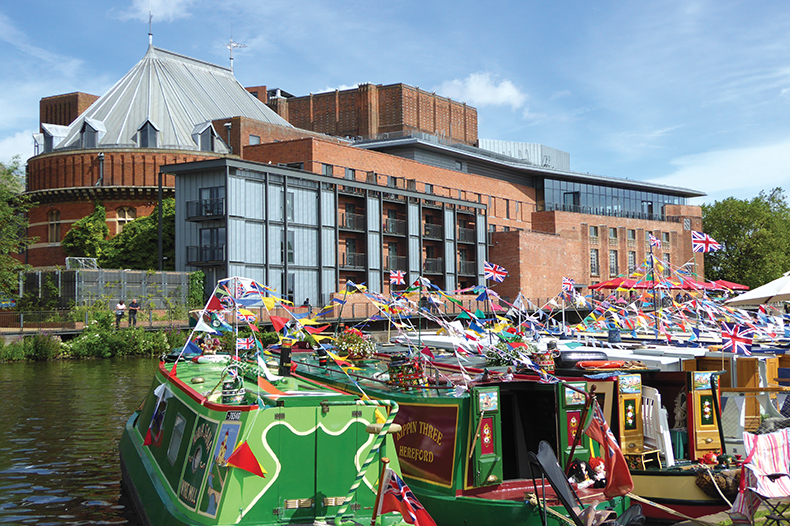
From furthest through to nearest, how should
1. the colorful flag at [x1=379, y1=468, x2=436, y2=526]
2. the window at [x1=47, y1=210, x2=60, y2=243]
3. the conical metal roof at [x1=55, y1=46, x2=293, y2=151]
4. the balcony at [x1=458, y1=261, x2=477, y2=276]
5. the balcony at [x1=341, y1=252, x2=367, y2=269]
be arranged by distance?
1. the balcony at [x1=458, y1=261, x2=477, y2=276]
2. the conical metal roof at [x1=55, y1=46, x2=293, y2=151]
3. the window at [x1=47, y1=210, x2=60, y2=243]
4. the balcony at [x1=341, y1=252, x2=367, y2=269]
5. the colorful flag at [x1=379, y1=468, x2=436, y2=526]

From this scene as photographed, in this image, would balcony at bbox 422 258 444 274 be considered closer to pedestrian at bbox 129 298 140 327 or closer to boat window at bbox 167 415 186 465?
pedestrian at bbox 129 298 140 327

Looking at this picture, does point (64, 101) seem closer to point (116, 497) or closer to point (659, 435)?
point (116, 497)

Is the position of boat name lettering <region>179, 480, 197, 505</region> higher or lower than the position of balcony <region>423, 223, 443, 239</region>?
lower

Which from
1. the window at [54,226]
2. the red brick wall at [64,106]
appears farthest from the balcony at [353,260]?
the red brick wall at [64,106]

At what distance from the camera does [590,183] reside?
262ft

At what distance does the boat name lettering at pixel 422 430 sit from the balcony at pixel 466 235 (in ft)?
162

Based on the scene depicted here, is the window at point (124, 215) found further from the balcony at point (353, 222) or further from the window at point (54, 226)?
the balcony at point (353, 222)

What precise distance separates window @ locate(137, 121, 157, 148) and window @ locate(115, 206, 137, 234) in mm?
5449

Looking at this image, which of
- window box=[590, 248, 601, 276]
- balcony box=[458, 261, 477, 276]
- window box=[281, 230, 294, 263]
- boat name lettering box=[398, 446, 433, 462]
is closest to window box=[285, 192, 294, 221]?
window box=[281, 230, 294, 263]

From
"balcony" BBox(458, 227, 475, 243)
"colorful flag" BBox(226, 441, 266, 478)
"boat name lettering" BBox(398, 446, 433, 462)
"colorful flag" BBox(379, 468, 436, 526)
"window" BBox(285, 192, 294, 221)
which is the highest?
"window" BBox(285, 192, 294, 221)

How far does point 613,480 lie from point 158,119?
5806 cm

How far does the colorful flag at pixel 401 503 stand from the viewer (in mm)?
6855

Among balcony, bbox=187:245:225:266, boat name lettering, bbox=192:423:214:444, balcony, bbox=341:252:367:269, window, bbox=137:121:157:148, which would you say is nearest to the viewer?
boat name lettering, bbox=192:423:214:444

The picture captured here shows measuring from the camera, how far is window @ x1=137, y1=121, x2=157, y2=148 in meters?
57.1
